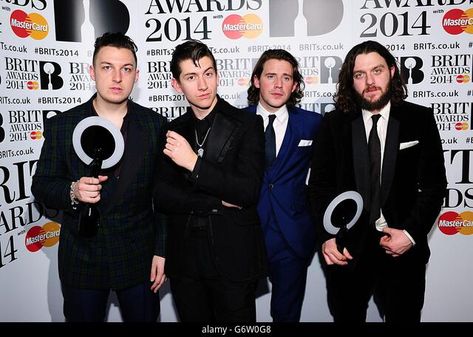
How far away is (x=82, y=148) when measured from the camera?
1.87 meters

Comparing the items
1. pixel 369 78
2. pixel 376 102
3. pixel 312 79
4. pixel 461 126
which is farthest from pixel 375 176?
pixel 461 126

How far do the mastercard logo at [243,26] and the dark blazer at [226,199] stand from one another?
1.26 metres

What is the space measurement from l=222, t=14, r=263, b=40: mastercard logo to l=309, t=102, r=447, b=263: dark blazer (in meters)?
1.27

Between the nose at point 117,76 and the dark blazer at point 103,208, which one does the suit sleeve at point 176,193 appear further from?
the nose at point 117,76

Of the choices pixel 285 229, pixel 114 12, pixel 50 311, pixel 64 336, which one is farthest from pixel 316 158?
pixel 50 311

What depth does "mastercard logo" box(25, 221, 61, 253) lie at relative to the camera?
3.07 meters

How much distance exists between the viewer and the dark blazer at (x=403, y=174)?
7.16 feet

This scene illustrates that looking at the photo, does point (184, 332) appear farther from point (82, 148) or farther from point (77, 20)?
point (77, 20)

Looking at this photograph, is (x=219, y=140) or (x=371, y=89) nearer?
(x=219, y=140)

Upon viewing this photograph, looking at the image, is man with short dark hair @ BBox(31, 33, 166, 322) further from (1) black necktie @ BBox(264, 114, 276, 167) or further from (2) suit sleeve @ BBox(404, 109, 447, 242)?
(2) suit sleeve @ BBox(404, 109, 447, 242)

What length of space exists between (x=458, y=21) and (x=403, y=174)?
1516 mm

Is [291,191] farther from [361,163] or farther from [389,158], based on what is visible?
[389,158]

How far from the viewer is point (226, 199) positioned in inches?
74.7

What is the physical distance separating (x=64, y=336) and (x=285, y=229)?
131 centimetres
